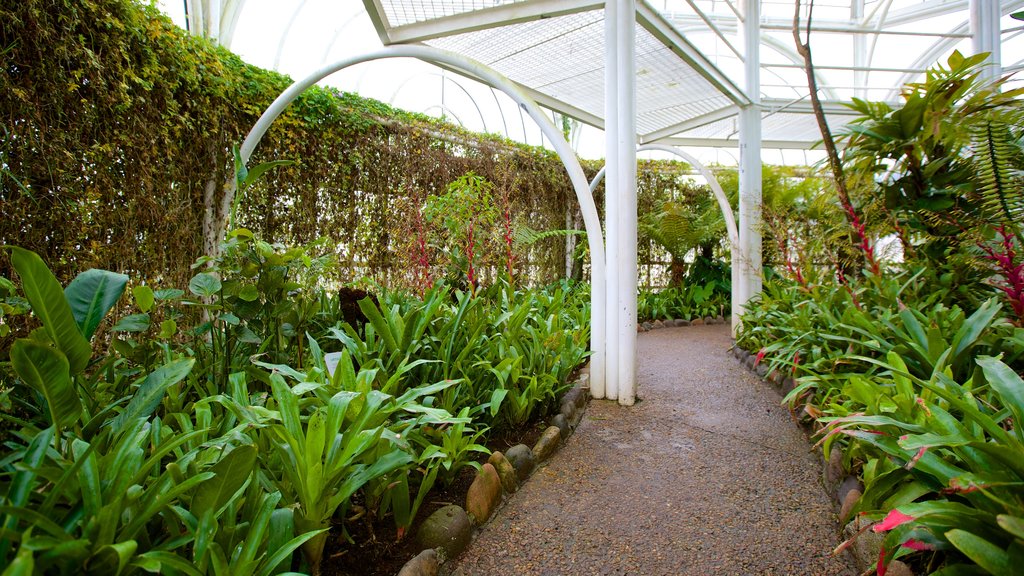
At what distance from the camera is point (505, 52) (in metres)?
3.40

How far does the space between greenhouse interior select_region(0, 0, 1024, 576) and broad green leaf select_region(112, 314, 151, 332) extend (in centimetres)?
10

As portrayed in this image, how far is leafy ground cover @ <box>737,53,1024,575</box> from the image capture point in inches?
38.4

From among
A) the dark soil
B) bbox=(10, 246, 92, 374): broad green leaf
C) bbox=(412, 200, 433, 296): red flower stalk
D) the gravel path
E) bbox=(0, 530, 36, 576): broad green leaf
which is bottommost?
the gravel path

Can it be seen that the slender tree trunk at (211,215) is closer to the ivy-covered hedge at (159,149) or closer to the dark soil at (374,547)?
the ivy-covered hedge at (159,149)

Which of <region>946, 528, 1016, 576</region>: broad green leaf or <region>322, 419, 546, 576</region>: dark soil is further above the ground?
<region>946, 528, 1016, 576</region>: broad green leaf

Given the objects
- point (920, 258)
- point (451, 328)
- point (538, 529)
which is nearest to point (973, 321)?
point (920, 258)

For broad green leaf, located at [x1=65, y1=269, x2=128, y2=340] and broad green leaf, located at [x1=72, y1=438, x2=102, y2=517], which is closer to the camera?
broad green leaf, located at [x1=72, y1=438, x2=102, y2=517]

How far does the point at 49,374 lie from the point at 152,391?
0.77ft

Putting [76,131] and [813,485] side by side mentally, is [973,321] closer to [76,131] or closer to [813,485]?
[813,485]

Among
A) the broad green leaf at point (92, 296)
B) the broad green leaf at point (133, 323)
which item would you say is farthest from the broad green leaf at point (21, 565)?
the broad green leaf at point (133, 323)

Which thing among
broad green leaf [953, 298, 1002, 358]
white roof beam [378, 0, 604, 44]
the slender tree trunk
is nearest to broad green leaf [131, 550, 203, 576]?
broad green leaf [953, 298, 1002, 358]

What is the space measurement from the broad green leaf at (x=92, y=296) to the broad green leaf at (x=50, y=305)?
184 mm

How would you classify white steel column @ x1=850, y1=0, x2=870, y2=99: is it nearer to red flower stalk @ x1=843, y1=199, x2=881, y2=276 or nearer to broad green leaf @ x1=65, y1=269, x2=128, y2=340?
red flower stalk @ x1=843, y1=199, x2=881, y2=276

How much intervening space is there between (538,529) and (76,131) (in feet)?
7.94
